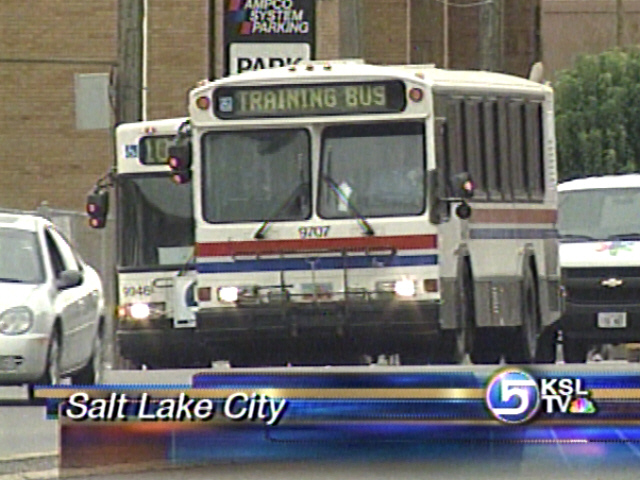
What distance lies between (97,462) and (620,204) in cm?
1349

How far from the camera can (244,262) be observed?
1997 cm

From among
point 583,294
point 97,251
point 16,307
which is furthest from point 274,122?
point 97,251

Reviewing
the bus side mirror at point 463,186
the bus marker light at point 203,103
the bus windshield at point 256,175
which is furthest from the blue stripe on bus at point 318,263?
the bus marker light at point 203,103

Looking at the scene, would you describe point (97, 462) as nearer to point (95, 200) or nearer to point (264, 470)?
point (264, 470)

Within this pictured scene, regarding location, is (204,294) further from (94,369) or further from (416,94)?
(416,94)

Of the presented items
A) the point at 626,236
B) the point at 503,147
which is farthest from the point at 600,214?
the point at 503,147

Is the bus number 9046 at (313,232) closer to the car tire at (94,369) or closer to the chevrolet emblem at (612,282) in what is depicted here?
the car tire at (94,369)

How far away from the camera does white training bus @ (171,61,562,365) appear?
64.2ft

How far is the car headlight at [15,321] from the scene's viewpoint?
58.0ft

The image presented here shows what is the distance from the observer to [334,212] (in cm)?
1973

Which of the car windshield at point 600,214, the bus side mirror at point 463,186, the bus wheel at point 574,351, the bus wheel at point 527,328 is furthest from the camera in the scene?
the bus wheel at point 574,351

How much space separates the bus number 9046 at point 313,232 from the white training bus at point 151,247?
3.21 meters

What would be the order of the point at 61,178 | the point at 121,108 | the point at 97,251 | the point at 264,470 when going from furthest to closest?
the point at 61,178 → the point at 97,251 → the point at 121,108 → the point at 264,470

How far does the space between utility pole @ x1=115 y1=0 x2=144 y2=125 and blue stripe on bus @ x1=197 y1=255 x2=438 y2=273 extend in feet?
25.0
